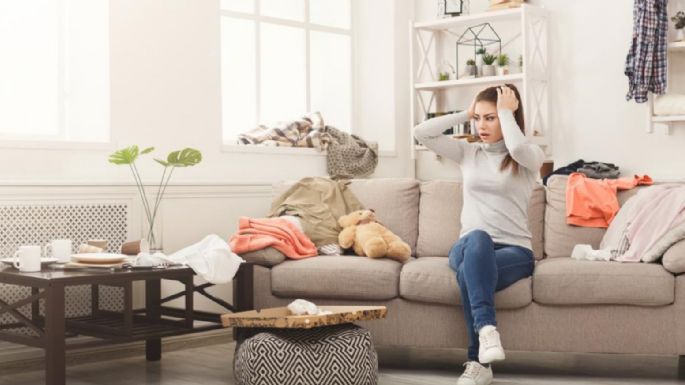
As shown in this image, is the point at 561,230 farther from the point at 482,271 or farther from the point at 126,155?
the point at 126,155

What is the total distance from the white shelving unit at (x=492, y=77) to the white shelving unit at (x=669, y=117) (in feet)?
2.10

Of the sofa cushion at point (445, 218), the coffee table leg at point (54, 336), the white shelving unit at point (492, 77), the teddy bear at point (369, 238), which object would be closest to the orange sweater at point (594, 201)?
the sofa cushion at point (445, 218)

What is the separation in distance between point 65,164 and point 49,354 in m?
1.25

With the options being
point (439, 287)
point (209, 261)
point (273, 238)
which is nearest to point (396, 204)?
point (273, 238)

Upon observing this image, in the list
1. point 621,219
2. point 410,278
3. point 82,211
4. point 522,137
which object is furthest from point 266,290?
point 621,219

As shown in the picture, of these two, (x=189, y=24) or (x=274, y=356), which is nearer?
(x=274, y=356)

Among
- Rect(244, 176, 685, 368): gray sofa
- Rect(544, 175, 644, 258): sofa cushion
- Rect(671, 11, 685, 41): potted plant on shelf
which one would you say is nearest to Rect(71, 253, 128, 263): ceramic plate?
Rect(244, 176, 685, 368): gray sofa

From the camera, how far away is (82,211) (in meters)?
4.17

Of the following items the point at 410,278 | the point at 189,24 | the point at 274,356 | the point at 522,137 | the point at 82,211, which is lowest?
the point at 274,356

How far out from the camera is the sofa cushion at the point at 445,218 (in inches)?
167

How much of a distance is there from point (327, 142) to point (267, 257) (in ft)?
4.79

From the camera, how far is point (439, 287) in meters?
3.70

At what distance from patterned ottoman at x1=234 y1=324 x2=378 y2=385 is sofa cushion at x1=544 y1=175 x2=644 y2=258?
3.77 feet

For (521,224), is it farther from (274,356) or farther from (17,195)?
(17,195)
